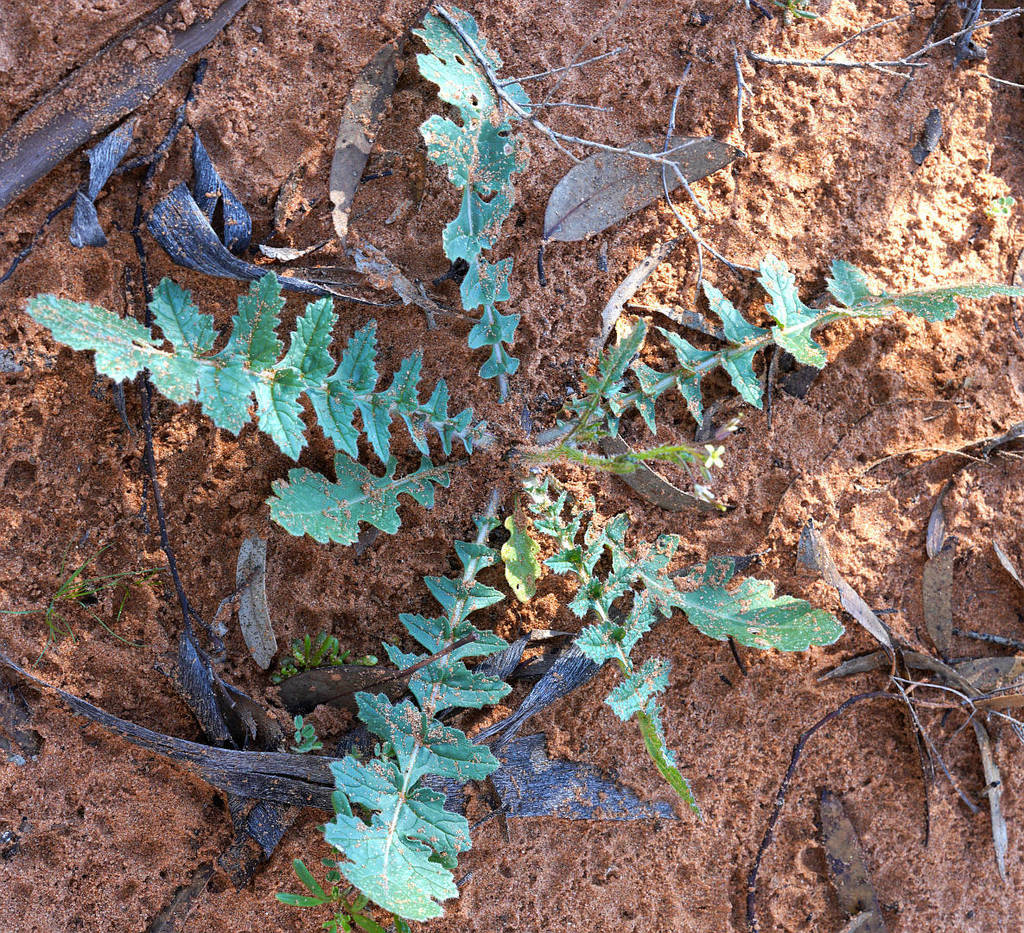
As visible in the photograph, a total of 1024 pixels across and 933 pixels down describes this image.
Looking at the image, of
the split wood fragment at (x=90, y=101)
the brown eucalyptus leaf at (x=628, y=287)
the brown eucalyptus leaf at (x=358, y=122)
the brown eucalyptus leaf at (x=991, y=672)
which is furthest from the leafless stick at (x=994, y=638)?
the split wood fragment at (x=90, y=101)

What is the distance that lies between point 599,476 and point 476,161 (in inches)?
34.9

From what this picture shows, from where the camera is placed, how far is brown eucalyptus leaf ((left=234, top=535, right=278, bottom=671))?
219cm

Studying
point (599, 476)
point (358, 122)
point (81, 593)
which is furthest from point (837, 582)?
point (81, 593)

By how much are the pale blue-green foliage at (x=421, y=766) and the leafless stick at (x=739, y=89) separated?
1317 millimetres

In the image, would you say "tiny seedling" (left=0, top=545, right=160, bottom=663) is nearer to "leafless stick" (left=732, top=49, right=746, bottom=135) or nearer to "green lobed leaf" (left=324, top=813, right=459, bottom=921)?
"green lobed leaf" (left=324, top=813, right=459, bottom=921)

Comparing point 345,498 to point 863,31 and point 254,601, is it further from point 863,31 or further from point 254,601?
point 863,31

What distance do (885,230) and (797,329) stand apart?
546mm

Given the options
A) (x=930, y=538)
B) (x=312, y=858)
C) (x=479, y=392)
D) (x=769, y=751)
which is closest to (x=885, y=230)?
(x=930, y=538)

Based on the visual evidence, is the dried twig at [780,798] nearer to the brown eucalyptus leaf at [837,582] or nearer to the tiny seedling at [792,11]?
the brown eucalyptus leaf at [837,582]

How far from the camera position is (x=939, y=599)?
8.21 ft

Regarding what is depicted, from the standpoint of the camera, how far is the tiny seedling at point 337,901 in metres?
1.93

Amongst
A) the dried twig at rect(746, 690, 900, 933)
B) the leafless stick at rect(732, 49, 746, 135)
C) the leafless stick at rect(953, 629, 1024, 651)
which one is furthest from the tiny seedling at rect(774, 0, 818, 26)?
the dried twig at rect(746, 690, 900, 933)

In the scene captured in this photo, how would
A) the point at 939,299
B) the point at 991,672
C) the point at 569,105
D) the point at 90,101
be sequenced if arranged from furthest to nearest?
→ 1. the point at 991,672
2. the point at 569,105
3. the point at 939,299
4. the point at 90,101

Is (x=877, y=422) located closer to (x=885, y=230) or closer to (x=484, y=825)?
(x=885, y=230)
